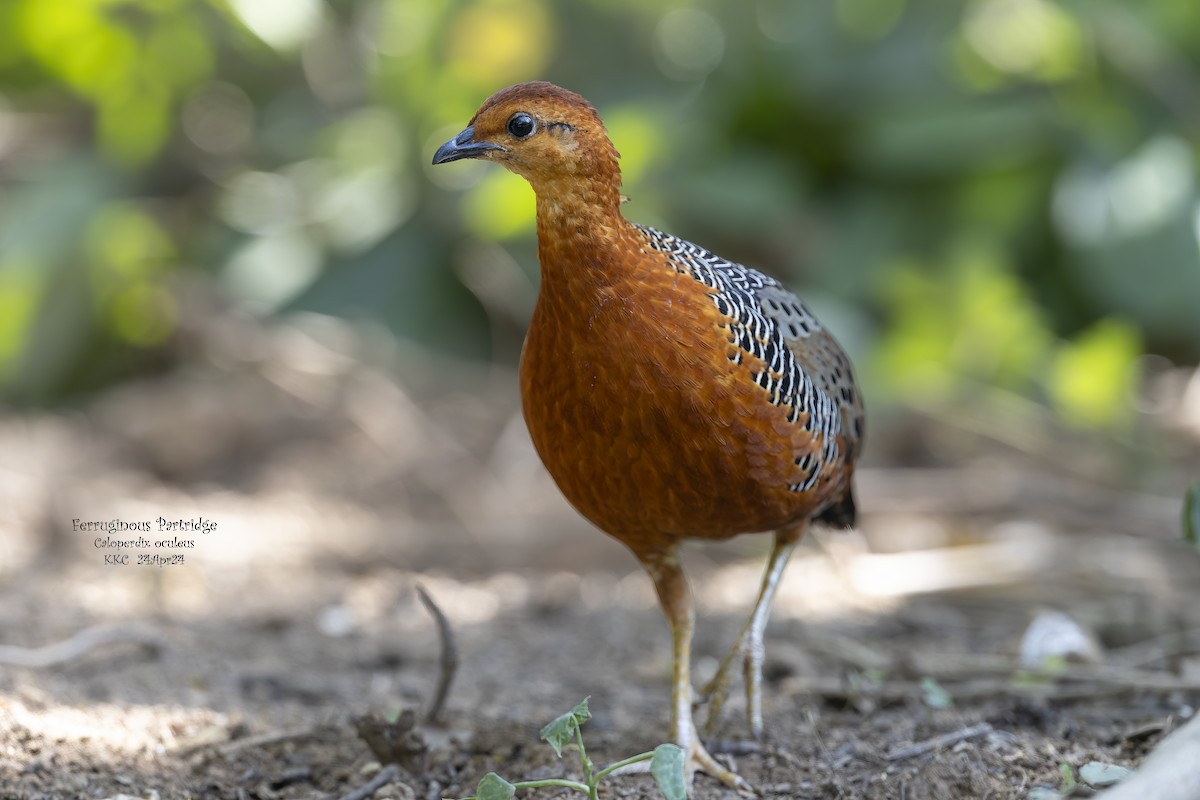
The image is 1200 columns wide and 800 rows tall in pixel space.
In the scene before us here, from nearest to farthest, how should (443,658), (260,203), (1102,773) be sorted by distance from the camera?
1. (1102,773)
2. (443,658)
3. (260,203)

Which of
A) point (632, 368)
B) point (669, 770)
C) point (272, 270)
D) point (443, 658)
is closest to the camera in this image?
point (669, 770)

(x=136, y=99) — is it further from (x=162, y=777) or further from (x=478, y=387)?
(x=162, y=777)

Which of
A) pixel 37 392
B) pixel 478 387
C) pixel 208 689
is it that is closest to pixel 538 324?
pixel 208 689

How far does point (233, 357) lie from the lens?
296 inches

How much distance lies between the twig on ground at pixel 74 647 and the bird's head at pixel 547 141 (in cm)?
199

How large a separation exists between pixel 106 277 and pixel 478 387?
244cm

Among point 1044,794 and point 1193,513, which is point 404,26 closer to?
point 1193,513

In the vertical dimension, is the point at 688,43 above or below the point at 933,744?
above

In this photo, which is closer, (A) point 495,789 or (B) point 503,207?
(A) point 495,789

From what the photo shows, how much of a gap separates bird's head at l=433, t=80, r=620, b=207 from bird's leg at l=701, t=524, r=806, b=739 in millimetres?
1290

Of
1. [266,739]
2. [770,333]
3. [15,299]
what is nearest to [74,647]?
[266,739]

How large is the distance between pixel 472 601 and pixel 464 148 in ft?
9.05

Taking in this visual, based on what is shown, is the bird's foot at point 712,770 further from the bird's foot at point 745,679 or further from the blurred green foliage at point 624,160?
the blurred green foliage at point 624,160

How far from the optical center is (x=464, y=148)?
3.13m
